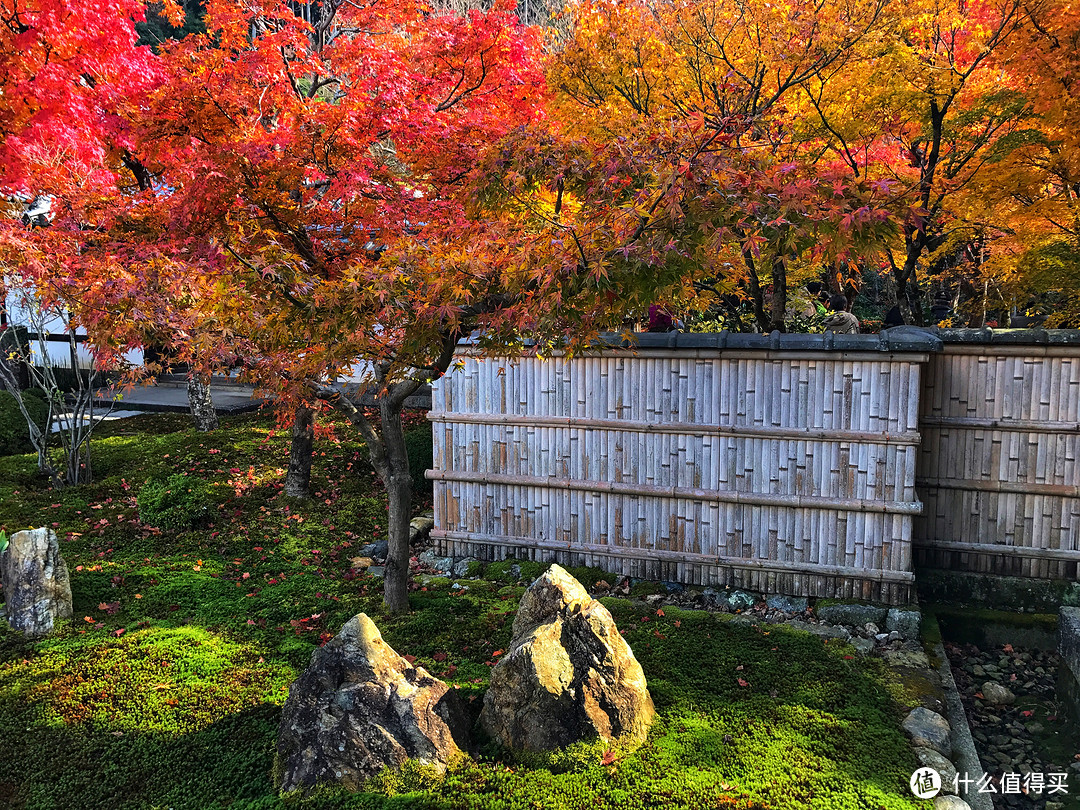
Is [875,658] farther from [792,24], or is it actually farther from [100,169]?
[100,169]

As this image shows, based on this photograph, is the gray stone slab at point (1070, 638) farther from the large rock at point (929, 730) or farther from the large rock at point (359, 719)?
the large rock at point (359, 719)

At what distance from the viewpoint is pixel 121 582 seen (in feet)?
22.9

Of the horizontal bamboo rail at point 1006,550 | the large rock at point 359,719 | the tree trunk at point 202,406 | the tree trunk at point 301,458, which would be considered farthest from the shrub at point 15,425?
the horizontal bamboo rail at point 1006,550

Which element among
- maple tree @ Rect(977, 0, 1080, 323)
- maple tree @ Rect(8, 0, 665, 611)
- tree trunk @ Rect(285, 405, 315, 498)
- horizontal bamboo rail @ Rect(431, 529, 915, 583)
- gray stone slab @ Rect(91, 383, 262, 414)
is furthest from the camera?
gray stone slab @ Rect(91, 383, 262, 414)

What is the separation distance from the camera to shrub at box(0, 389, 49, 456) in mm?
10984

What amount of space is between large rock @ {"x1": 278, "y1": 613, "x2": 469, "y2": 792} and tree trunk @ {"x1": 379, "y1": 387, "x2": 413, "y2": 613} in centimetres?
186

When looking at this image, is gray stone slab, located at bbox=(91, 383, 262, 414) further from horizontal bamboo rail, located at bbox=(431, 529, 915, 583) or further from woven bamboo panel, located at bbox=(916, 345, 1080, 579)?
woven bamboo panel, located at bbox=(916, 345, 1080, 579)

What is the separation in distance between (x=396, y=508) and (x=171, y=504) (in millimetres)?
3609

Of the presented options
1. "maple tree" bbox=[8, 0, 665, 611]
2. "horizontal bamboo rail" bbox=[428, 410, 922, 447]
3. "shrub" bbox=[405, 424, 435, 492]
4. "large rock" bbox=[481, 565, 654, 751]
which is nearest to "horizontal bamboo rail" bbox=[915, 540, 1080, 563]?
"horizontal bamboo rail" bbox=[428, 410, 922, 447]

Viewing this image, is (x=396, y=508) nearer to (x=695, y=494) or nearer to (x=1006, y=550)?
(x=695, y=494)

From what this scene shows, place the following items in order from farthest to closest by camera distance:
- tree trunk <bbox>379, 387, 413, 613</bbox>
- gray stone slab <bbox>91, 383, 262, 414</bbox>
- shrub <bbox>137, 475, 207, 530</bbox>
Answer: gray stone slab <bbox>91, 383, 262, 414</bbox>
shrub <bbox>137, 475, 207, 530</bbox>
tree trunk <bbox>379, 387, 413, 613</bbox>

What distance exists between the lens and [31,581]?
Result: 6000mm

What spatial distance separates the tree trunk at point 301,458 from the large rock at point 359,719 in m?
5.25

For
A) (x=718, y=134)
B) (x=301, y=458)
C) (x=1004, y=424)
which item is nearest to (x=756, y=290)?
(x=1004, y=424)
